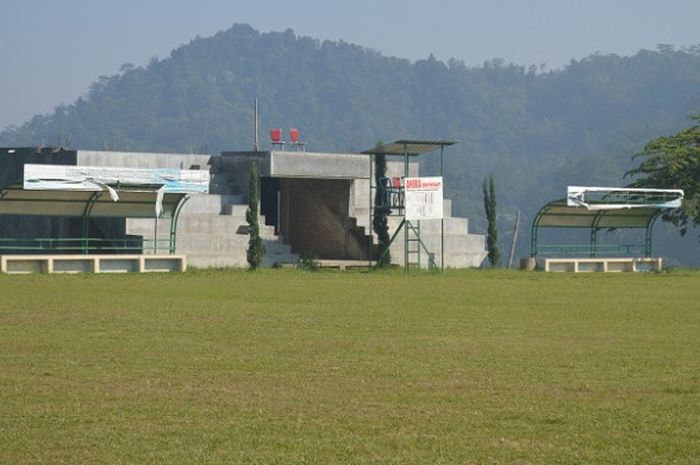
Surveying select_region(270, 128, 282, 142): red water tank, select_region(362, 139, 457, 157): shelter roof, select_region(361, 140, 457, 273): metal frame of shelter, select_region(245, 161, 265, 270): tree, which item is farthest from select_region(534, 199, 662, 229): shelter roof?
select_region(270, 128, 282, 142): red water tank

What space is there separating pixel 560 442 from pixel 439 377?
385 cm

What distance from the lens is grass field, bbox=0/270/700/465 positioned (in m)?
10.7

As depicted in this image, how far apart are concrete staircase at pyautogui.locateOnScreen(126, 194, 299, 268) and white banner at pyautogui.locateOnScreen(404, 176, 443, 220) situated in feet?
21.3

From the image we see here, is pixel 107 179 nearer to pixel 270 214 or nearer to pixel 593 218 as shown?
pixel 270 214

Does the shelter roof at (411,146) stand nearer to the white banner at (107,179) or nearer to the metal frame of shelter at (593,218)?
the metal frame of shelter at (593,218)

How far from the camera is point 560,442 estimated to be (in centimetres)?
1093

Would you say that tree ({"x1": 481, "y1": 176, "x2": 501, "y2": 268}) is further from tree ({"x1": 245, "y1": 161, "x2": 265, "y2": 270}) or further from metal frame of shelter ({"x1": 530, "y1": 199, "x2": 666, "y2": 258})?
tree ({"x1": 245, "y1": 161, "x2": 265, "y2": 270})

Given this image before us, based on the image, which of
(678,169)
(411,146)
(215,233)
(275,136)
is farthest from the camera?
(275,136)

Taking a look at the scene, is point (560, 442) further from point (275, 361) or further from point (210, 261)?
point (210, 261)

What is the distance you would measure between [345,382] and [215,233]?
35.5 metres

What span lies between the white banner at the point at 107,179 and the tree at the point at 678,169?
17334 mm

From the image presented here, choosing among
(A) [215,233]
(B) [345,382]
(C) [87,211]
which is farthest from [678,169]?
(B) [345,382]

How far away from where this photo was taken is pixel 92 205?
4312 centimetres

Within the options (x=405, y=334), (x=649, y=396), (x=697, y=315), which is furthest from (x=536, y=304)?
(x=649, y=396)
